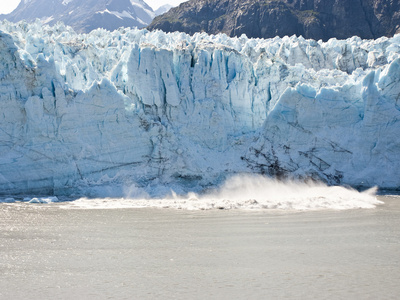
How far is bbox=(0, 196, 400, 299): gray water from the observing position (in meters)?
5.86

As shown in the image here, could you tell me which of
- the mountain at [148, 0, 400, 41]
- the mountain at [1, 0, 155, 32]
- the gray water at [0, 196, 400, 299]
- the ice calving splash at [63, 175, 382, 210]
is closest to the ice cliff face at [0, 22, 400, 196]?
the ice calving splash at [63, 175, 382, 210]

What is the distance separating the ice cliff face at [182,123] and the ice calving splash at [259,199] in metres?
0.49

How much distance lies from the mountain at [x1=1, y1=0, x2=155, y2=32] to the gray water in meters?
54.0

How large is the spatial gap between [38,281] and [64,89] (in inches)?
384

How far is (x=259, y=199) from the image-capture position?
13.8 metres

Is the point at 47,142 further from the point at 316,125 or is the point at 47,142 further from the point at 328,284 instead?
the point at 328,284

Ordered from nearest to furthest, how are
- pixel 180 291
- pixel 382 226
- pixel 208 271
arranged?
pixel 180 291 → pixel 208 271 → pixel 382 226

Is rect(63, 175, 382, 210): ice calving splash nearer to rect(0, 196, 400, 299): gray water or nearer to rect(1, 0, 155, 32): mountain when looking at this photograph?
rect(0, 196, 400, 299): gray water

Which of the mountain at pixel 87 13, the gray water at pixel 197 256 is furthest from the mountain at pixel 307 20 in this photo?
the gray water at pixel 197 256

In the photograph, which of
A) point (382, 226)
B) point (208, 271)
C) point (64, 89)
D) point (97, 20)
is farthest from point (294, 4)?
point (208, 271)

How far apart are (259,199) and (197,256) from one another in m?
6.70

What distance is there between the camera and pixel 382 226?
9812mm

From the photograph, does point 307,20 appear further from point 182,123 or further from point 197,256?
point 197,256

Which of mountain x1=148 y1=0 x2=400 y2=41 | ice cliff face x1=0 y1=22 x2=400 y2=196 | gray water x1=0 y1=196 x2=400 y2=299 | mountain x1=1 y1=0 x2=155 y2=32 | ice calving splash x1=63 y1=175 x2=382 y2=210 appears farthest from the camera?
mountain x1=1 y1=0 x2=155 y2=32
